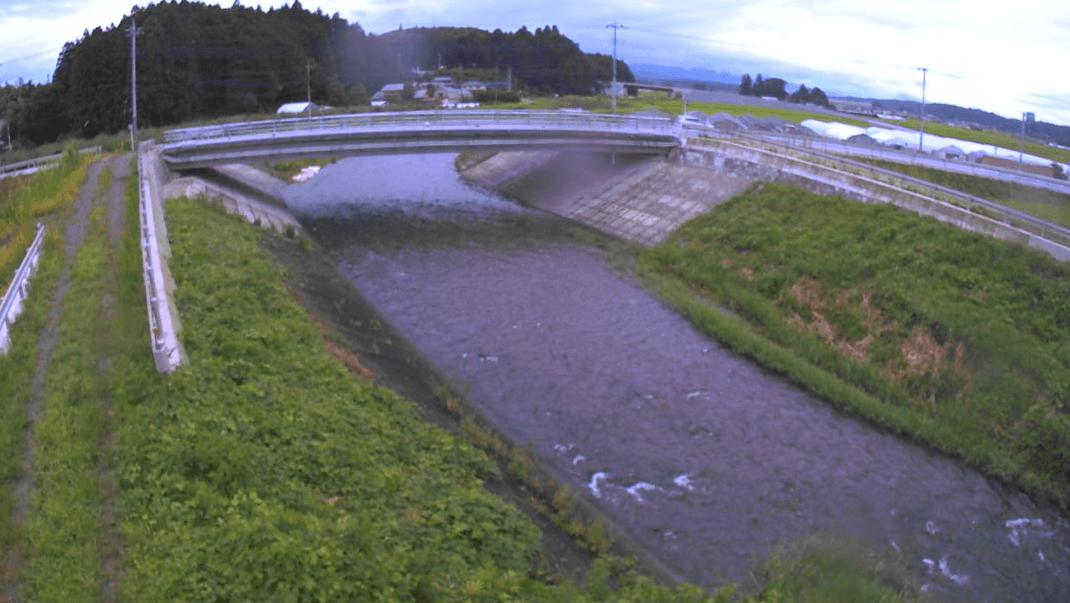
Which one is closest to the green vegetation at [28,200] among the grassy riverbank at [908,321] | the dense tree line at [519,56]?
the grassy riverbank at [908,321]

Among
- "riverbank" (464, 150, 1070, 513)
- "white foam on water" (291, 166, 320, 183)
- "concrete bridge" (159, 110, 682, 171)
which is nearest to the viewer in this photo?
"riverbank" (464, 150, 1070, 513)

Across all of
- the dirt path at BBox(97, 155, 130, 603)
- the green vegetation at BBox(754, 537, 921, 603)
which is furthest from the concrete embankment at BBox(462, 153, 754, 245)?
the green vegetation at BBox(754, 537, 921, 603)

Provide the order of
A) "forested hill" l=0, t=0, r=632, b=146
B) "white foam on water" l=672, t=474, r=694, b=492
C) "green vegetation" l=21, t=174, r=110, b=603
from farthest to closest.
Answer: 1. "forested hill" l=0, t=0, r=632, b=146
2. "white foam on water" l=672, t=474, r=694, b=492
3. "green vegetation" l=21, t=174, r=110, b=603

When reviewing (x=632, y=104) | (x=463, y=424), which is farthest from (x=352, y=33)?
(x=463, y=424)

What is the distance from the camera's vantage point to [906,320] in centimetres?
2273

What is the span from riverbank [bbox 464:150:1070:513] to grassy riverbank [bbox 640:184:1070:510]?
0.04 meters

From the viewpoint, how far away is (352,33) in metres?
110

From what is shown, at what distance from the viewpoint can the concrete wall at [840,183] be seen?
81.3ft

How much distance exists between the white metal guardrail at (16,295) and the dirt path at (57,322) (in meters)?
0.52

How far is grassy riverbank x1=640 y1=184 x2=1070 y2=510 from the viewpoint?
61.5 ft

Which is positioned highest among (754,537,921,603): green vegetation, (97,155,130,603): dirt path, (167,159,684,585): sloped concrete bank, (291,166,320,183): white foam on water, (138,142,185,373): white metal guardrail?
(291,166,320,183): white foam on water

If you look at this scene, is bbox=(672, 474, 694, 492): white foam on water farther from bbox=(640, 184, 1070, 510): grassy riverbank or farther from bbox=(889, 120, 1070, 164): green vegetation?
bbox=(889, 120, 1070, 164): green vegetation

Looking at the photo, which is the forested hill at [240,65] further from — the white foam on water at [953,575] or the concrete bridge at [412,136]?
the white foam on water at [953,575]

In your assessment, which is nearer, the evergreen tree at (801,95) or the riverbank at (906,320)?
the riverbank at (906,320)
